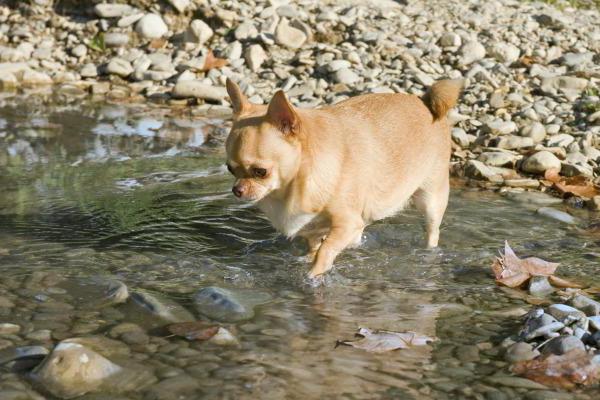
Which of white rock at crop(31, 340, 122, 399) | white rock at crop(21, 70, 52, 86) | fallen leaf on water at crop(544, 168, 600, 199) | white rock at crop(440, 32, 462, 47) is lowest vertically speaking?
white rock at crop(21, 70, 52, 86)

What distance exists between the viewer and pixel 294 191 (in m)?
4.88

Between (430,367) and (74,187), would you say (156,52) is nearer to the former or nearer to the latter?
(74,187)

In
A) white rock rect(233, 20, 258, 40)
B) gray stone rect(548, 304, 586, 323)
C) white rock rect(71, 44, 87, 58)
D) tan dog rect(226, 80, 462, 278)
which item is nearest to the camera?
gray stone rect(548, 304, 586, 323)

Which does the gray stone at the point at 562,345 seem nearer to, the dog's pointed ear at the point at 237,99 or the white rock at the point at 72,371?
the white rock at the point at 72,371

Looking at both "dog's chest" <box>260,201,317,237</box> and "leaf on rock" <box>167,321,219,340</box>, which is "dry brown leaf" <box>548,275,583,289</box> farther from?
"leaf on rock" <box>167,321,219,340</box>

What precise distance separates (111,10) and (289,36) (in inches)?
102

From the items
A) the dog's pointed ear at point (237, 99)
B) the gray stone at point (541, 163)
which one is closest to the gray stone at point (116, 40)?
the gray stone at point (541, 163)

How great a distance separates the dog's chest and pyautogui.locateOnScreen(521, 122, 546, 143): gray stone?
154 inches

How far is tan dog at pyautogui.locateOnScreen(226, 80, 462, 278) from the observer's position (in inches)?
183

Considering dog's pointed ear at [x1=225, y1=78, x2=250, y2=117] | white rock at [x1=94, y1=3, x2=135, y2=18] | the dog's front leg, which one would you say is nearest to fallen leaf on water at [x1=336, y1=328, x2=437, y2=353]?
the dog's front leg

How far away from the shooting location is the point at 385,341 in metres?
4.07

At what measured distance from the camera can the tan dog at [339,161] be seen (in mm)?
4641

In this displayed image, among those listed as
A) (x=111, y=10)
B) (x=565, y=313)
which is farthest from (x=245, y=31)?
(x=565, y=313)

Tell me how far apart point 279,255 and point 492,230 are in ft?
5.28
